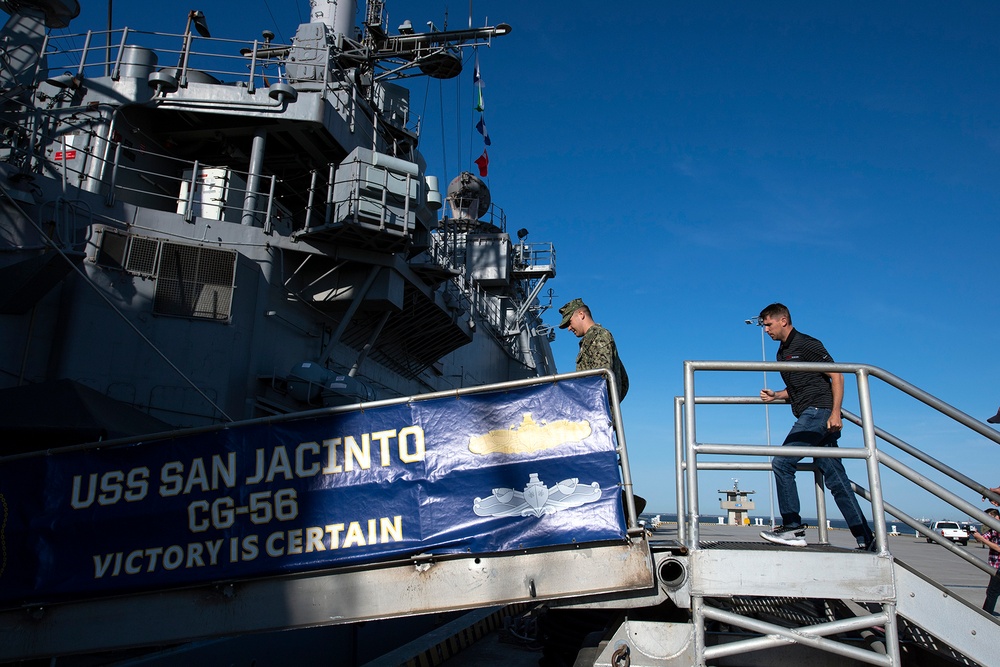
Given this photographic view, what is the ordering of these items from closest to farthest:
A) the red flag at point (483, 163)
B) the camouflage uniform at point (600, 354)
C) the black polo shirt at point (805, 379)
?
1. the black polo shirt at point (805, 379)
2. the camouflage uniform at point (600, 354)
3. the red flag at point (483, 163)

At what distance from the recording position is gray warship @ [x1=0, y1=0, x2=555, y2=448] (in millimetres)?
8781

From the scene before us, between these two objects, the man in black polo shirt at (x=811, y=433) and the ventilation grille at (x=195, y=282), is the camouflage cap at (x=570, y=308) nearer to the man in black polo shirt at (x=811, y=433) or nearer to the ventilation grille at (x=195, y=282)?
the man in black polo shirt at (x=811, y=433)

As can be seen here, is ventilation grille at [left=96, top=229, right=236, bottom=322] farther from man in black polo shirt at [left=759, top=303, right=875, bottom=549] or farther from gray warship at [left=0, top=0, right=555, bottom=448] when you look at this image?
man in black polo shirt at [left=759, top=303, right=875, bottom=549]

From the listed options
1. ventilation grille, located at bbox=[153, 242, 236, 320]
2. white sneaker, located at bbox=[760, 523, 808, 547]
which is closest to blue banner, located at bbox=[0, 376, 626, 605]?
white sneaker, located at bbox=[760, 523, 808, 547]

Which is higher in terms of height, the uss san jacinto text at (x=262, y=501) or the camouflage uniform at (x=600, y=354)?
the camouflage uniform at (x=600, y=354)

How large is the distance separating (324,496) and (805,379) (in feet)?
10.8

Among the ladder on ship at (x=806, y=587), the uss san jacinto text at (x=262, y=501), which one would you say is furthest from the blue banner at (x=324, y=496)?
the ladder on ship at (x=806, y=587)

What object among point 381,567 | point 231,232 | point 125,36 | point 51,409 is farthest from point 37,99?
point 381,567

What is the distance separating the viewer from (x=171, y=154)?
42.8ft

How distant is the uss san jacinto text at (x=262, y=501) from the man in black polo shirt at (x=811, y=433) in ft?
8.17

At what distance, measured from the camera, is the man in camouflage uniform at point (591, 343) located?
15.5 ft

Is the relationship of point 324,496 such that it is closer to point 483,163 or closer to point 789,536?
point 789,536

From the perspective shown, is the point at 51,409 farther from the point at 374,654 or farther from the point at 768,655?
the point at 768,655

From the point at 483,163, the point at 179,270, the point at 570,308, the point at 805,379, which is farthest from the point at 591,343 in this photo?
the point at 483,163
